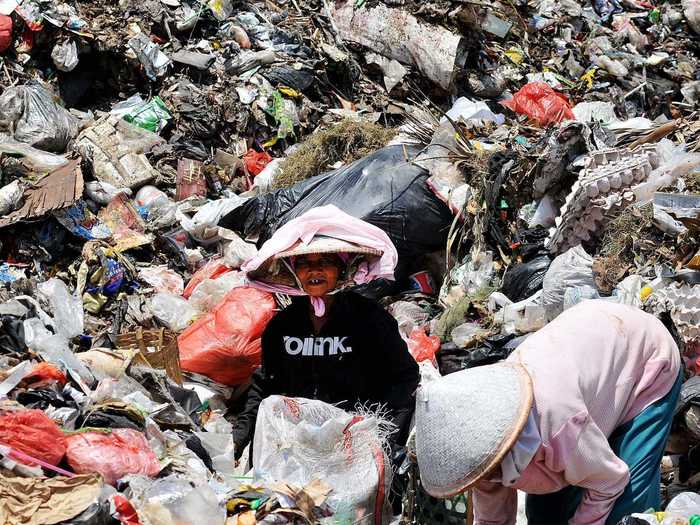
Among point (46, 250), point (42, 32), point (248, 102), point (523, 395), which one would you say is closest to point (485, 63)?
point (248, 102)

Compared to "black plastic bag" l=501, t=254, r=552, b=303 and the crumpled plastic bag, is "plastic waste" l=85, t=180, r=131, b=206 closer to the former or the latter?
the crumpled plastic bag

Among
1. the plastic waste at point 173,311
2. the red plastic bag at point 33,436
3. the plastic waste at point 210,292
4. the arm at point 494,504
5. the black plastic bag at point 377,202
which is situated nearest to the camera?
the arm at point 494,504

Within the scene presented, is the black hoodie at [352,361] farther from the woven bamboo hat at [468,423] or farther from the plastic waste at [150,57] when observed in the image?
the plastic waste at [150,57]

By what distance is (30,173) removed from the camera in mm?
6109

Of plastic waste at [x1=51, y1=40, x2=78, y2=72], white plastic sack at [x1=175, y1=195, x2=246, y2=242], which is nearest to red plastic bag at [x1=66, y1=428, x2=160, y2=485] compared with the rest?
white plastic sack at [x1=175, y1=195, x2=246, y2=242]

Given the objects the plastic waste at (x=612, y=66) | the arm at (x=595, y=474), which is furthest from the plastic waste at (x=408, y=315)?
the plastic waste at (x=612, y=66)

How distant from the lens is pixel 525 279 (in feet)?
16.9

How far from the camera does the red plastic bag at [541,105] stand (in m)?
7.02

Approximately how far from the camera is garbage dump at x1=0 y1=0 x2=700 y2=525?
3.14 metres

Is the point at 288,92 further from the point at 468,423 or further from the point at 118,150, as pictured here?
the point at 468,423

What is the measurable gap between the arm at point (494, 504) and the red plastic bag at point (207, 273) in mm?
3468

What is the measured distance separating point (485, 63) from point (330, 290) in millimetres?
5473

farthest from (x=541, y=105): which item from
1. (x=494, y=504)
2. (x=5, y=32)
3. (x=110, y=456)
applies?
(x=494, y=504)

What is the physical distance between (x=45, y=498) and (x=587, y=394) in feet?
5.39
